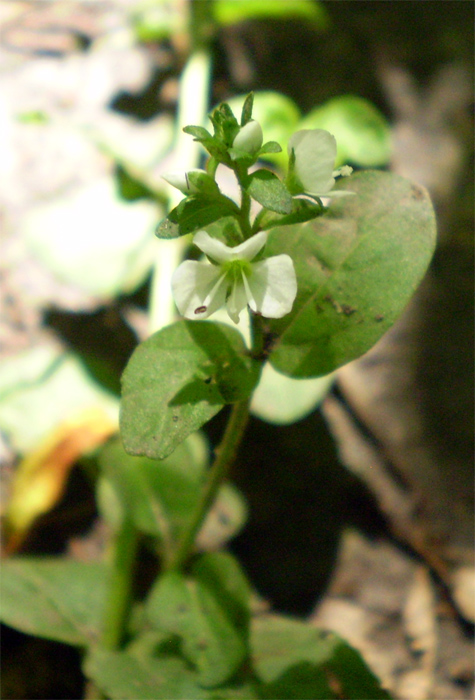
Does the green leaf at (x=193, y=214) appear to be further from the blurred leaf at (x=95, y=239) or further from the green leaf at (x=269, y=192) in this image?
the blurred leaf at (x=95, y=239)

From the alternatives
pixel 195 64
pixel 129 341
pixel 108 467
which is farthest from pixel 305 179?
pixel 195 64

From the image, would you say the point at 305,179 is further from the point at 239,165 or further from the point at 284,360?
the point at 284,360

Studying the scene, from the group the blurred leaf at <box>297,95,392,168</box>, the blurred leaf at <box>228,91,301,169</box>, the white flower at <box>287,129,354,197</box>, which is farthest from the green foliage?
the blurred leaf at <box>297,95,392,168</box>

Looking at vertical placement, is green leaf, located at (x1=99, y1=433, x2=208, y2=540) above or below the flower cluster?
below

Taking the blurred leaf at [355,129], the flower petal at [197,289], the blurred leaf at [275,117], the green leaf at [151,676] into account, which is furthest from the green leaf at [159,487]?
the blurred leaf at [355,129]

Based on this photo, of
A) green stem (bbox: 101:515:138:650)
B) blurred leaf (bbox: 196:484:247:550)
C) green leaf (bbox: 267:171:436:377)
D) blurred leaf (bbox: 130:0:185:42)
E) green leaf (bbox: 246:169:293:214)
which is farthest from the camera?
blurred leaf (bbox: 130:0:185:42)

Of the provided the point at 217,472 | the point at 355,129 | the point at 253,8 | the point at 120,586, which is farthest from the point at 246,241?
the point at 253,8

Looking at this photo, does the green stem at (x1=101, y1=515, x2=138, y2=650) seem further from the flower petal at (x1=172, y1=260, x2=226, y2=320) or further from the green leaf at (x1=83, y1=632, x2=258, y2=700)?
the flower petal at (x1=172, y1=260, x2=226, y2=320)

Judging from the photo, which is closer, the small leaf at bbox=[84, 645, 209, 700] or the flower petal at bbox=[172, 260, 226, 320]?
the flower petal at bbox=[172, 260, 226, 320]

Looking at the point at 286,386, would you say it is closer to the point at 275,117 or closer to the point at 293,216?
the point at 293,216
